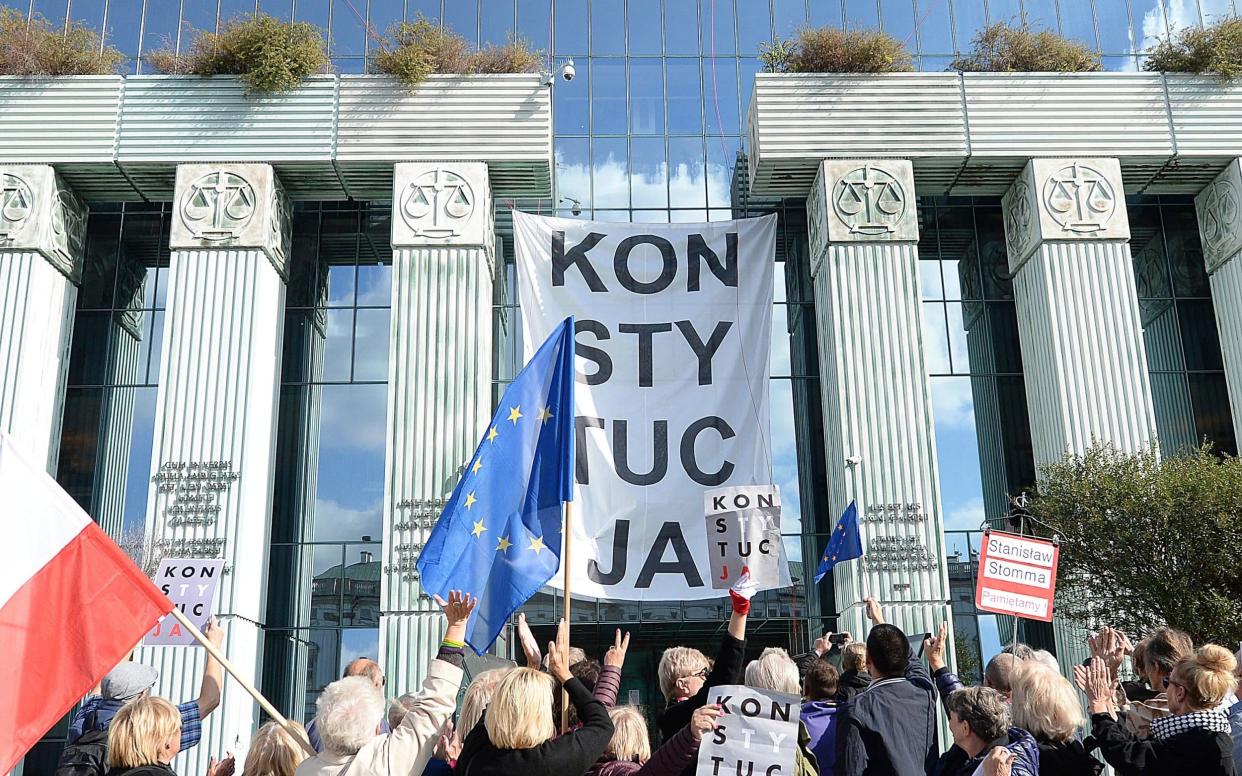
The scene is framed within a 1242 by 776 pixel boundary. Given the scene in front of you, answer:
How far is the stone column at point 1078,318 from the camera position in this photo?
20.4 metres

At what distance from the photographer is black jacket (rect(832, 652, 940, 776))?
20.3 ft

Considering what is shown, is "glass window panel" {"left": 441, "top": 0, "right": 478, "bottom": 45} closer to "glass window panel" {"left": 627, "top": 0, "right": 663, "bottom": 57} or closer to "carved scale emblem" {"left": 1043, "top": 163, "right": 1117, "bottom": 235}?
"glass window panel" {"left": 627, "top": 0, "right": 663, "bottom": 57}

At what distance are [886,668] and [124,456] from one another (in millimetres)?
19681

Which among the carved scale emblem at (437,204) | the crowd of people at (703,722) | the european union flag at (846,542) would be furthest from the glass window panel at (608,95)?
the crowd of people at (703,722)

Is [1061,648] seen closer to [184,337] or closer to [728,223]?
[728,223]

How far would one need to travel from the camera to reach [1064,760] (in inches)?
223

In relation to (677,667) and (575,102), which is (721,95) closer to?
(575,102)

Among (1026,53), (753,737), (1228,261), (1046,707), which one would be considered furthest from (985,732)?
(1026,53)

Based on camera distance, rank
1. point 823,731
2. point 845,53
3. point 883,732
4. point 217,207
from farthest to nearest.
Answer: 1. point 845,53
2. point 217,207
3. point 823,731
4. point 883,732

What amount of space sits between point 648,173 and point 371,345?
22.0ft

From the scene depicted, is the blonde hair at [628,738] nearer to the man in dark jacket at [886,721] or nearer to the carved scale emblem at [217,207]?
the man in dark jacket at [886,721]

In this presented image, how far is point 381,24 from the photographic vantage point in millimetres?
24125

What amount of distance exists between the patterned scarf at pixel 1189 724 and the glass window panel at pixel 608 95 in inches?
801

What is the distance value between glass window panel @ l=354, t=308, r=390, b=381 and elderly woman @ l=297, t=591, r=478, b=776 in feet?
60.0
